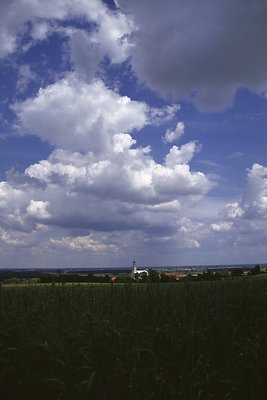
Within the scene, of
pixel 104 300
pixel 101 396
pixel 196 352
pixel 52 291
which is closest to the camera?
pixel 101 396

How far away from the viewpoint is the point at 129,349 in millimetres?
6074

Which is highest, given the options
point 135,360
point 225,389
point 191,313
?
point 191,313

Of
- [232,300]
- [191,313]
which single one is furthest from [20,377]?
[232,300]

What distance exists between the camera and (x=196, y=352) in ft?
21.2

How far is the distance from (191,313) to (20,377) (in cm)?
294

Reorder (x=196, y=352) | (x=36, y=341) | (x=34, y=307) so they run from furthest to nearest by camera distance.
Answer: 1. (x=34, y=307)
2. (x=196, y=352)
3. (x=36, y=341)

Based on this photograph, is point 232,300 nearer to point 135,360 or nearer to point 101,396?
point 135,360

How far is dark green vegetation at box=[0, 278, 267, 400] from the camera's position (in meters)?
5.49

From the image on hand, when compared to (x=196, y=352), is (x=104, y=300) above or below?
above

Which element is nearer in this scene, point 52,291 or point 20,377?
point 20,377

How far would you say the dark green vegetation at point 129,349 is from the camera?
5492 mm

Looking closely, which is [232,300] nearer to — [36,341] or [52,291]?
[52,291]

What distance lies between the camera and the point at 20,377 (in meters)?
5.53

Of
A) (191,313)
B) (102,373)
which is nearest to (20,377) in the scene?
(102,373)
